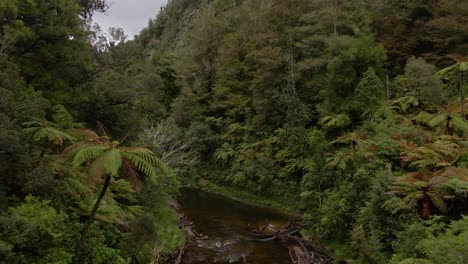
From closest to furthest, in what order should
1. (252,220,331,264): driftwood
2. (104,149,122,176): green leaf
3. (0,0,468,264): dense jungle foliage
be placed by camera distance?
(104,149,122,176): green leaf → (0,0,468,264): dense jungle foliage → (252,220,331,264): driftwood

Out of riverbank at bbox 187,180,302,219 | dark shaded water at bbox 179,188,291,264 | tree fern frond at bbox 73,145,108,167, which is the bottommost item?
dark shaded water at bbox 179,188,291,264

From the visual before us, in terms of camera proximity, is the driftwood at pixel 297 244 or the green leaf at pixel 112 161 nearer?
the green leaf at pixel 112 161

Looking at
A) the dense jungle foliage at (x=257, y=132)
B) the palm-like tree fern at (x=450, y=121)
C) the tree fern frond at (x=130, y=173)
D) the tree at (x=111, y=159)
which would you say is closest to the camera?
the tree at (x=111, y=159)

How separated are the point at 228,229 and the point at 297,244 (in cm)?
397

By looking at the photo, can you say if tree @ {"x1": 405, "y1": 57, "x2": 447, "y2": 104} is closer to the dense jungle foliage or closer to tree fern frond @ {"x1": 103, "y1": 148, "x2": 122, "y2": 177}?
the dense jungle foliage

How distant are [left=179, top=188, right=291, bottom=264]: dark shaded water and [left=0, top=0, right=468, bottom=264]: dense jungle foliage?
1.49 m

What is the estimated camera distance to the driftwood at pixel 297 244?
46.0ft

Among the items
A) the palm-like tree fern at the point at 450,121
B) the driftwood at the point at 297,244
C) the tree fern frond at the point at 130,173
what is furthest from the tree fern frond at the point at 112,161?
the palm-like tree fern at the point at 450,121

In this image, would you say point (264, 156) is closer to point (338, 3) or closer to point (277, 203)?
point (277, 203)

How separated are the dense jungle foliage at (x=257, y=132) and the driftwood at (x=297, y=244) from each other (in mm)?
643

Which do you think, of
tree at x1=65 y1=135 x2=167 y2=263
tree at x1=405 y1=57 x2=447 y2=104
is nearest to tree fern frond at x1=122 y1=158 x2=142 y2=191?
tree at x1=65 y1=135 x2=167 y2=263

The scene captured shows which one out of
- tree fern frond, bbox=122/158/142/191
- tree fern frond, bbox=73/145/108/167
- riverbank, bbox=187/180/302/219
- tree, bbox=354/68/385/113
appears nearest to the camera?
tree fern frond, bbox=73/145/108/167

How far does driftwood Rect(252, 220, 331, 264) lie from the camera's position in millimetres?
14026

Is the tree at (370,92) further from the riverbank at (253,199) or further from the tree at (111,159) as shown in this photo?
the tree at (111,159)
